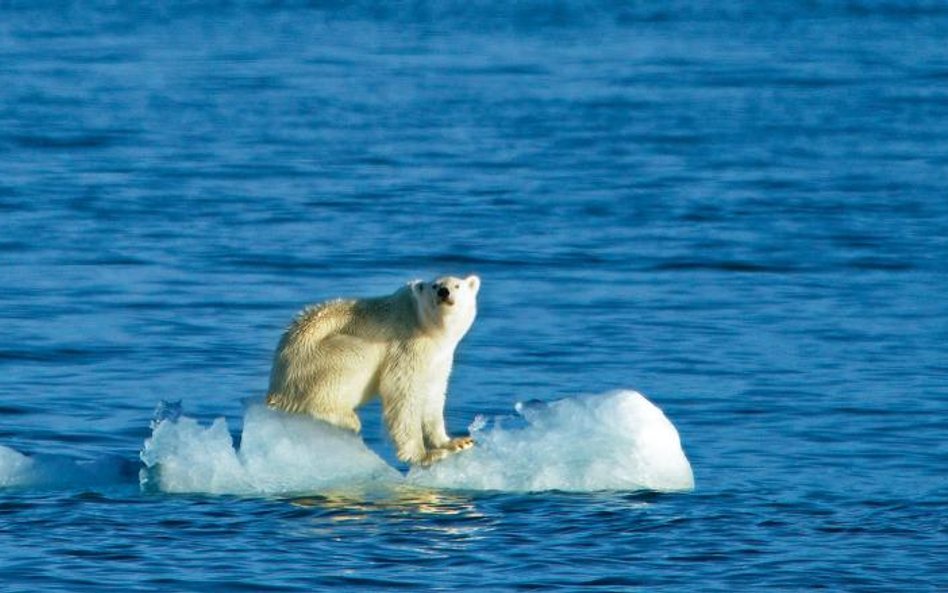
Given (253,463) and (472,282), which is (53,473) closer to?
(253,463)

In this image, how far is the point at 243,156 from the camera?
979 inches

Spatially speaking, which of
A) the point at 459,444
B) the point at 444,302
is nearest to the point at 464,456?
the point at 459,444

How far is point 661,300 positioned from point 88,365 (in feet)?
15.6

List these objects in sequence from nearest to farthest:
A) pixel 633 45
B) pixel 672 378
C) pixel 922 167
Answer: pixel 672 378, pixel 922 167, pixel 633 45

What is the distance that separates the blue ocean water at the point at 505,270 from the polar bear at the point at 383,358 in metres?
0.42

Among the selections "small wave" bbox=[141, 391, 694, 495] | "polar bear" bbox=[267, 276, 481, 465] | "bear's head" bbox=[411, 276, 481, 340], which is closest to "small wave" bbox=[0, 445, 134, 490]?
"small wave" bbox=[141, 391, 694, 495]

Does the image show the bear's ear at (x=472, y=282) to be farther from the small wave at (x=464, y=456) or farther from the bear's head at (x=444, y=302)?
the small wave at (x=464, y=456)

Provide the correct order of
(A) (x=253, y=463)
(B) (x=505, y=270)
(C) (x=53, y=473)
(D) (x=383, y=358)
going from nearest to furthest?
(A) (x=253, y=463) → (C) (x=53, y=473) → (D) (x=383, y=358) → (B) (x=505, y=270)

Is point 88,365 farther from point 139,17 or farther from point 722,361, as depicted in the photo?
point 139,17

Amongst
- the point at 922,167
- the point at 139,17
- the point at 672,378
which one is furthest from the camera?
the point at 139,17

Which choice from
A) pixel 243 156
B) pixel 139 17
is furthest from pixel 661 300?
pixel 139 17

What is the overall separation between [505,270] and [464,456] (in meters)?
7.68

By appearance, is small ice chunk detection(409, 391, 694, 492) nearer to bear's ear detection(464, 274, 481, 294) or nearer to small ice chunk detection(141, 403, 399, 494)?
small ice chunk detection(141, 403, 399, 494)

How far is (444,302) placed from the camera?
1038 centimetres
